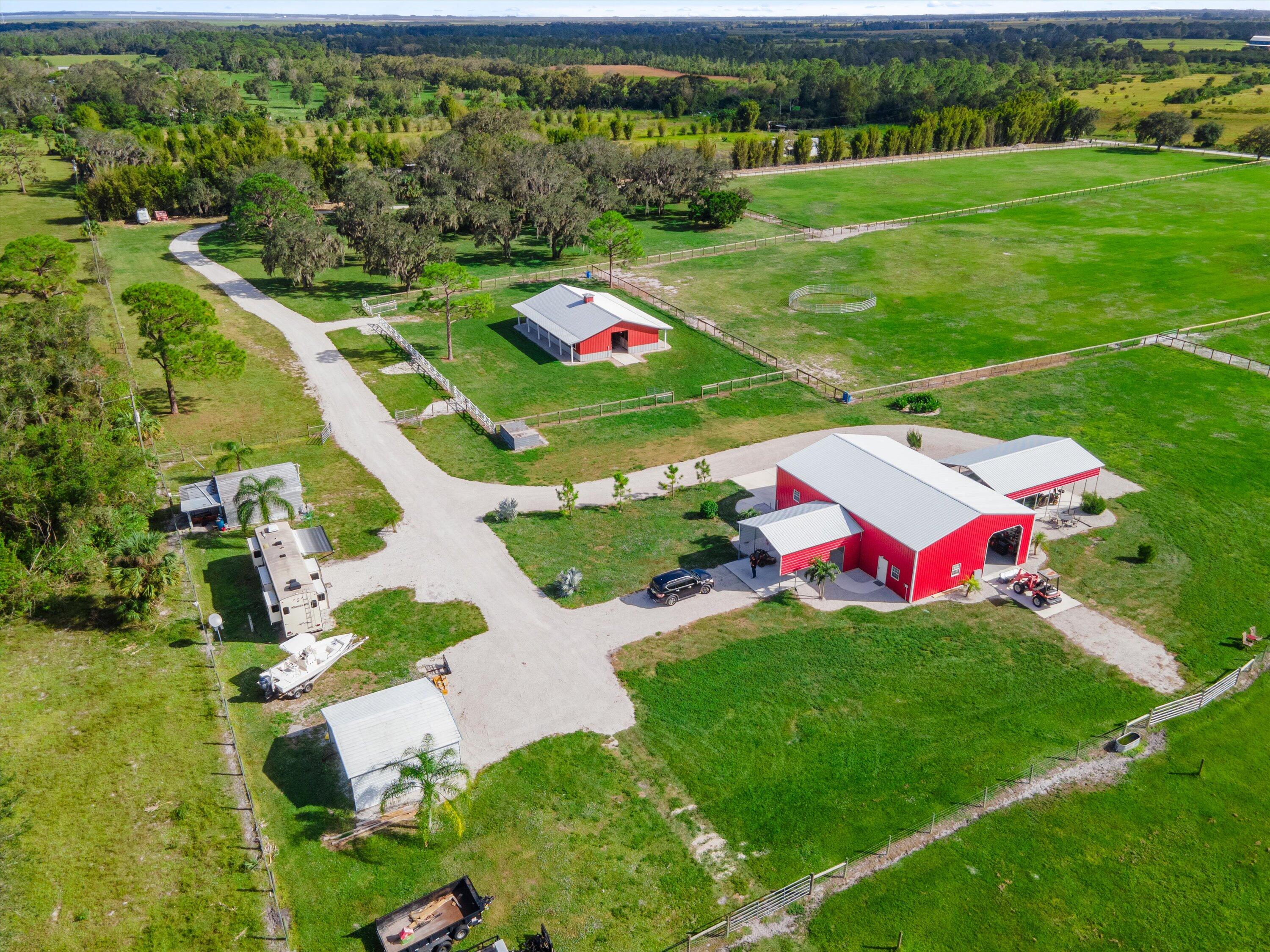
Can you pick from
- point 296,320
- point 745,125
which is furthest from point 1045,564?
point 745,125

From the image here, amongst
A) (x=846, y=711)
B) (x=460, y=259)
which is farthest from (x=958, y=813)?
(x=460, y=259)

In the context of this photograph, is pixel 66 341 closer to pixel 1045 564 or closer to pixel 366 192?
pixel 366 192

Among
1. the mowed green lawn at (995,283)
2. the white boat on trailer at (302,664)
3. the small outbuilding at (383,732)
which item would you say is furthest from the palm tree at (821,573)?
the mowed green lawn at (995,283)

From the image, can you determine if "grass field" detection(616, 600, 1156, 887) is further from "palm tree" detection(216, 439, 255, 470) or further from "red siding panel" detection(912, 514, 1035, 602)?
"palm tree" detection(216, 439, 255, 470)

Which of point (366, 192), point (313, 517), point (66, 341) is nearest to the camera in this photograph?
point (313, 517)

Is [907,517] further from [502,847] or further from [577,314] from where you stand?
[577,314]

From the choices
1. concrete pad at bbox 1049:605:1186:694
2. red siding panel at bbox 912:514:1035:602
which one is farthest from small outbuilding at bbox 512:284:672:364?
concrete pad at bbox 1049:605:1186:694
